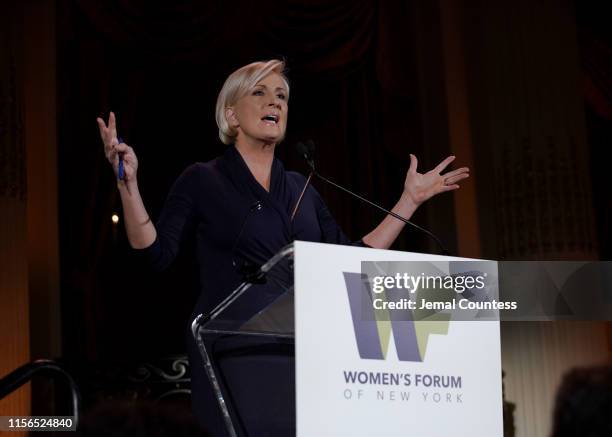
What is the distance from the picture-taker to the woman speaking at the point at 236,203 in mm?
2357

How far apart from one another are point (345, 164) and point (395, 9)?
1.05 meters

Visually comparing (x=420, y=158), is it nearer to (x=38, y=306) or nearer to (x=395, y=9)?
(x=395, y=9)

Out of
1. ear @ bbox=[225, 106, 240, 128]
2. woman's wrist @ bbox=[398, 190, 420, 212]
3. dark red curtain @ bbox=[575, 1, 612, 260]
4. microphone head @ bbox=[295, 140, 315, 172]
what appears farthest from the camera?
dark red curtain @ bbox=[575, 1, 612, 260]

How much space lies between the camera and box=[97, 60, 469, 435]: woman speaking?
92.8 inches

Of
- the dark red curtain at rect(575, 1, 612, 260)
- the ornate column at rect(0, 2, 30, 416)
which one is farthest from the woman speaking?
the dark red curtain at rect(575, 1, 612, 260)

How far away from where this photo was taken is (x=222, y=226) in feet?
8.10

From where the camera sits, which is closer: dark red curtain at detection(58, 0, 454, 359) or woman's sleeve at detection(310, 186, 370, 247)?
woman's sleeve at detection(310, 186, 370, 247)

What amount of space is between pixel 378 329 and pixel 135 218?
2.23 ft

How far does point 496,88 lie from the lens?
5.68 metres

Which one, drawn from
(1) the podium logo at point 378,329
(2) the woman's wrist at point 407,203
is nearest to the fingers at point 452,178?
(2) the woman's wrist at point 407,203

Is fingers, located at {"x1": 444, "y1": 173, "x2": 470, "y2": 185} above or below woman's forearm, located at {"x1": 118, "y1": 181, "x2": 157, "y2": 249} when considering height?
above

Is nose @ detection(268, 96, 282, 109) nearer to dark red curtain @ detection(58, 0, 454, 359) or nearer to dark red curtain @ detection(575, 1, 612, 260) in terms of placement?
dark red curtain @ detection(58, 0, 454, 359)

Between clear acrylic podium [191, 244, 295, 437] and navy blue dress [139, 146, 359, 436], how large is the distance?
3.4 inches

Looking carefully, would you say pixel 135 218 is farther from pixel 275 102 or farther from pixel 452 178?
pixel 452 178
